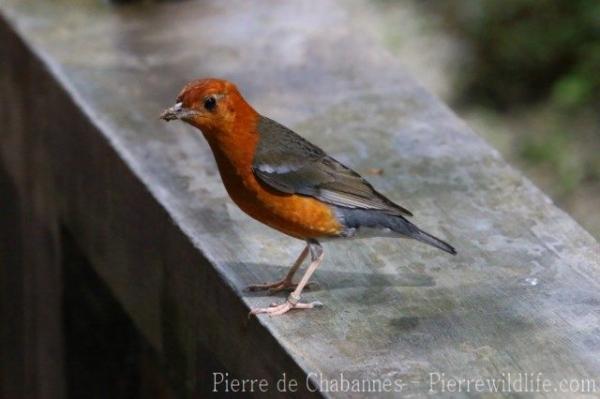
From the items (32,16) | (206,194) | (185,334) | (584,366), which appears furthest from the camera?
(32,16)

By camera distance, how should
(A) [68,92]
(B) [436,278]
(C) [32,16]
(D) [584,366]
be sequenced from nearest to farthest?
(D) [584,366], (B) [436,278], (A) [68,92], (C) [32,16]

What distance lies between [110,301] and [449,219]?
162cm

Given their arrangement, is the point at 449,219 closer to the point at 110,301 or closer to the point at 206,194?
the point at 206,194

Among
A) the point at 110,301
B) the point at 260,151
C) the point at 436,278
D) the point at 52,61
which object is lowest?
the point at 110,301

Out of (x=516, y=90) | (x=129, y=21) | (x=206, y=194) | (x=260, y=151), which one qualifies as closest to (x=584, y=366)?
(x=260, y=151)

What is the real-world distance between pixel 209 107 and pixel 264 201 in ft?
0.94

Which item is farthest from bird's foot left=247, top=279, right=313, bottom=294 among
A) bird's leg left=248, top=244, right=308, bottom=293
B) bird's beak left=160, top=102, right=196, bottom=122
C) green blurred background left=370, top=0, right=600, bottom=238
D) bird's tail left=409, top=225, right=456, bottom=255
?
green blurred background left=370, top=0, right=600, bottom=238

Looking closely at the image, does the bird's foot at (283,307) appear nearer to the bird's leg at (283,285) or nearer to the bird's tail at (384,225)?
the bird's leg at (283,285)

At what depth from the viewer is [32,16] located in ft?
16.8

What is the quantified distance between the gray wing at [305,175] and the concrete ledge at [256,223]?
157 millimetres

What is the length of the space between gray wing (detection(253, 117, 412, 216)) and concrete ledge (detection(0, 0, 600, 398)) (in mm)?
157

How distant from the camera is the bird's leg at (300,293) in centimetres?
291

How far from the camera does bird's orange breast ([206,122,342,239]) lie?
3.18 metres

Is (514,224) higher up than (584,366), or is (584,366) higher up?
(514,224)
